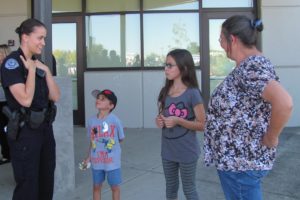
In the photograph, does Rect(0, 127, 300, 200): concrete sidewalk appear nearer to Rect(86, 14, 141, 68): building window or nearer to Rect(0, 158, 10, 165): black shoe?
→ Rect(0, 158, 10, 165): black shoe

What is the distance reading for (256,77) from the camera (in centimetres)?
271

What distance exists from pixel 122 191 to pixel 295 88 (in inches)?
239

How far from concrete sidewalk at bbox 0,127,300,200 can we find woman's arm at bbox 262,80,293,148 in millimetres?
2701

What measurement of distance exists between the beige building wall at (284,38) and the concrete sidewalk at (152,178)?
2.32 m

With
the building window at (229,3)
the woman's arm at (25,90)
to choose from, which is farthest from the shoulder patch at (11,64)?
the building window at (229,3)

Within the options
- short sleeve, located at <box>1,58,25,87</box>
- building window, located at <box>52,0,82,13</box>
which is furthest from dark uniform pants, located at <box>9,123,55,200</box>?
building window, located at <box>52,0,82,13</box>

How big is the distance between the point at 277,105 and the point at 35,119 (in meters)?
1.93

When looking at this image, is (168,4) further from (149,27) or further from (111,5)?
(111,5)

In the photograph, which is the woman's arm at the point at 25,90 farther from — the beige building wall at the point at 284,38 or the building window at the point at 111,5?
the beige building wall at the point at 284,38

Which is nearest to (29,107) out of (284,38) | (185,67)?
(185,67)

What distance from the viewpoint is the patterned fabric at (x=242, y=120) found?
2.77 m

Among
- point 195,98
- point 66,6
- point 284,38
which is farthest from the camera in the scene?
point 66,6

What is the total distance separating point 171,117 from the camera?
154 inches

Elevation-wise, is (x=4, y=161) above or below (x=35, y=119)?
below
